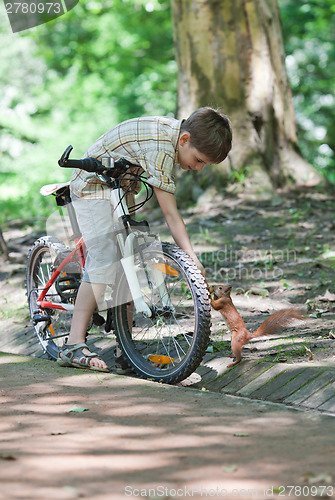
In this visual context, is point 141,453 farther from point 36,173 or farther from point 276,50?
point 36,173

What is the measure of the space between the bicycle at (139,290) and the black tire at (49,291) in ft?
0.05

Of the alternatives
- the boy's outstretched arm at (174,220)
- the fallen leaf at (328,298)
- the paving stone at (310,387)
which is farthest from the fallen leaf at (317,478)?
the fallen leaf at (328,298)

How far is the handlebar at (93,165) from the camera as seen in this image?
3.61m

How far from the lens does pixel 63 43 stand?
23.0 metres

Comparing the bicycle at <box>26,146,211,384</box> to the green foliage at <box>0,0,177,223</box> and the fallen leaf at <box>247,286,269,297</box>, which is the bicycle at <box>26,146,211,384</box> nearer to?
the fallen leaf at <box>247,286,269,297</box>

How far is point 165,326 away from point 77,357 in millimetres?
572

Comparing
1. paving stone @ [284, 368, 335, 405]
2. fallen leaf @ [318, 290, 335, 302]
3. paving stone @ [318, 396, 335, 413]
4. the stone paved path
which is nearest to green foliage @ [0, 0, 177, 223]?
fallen leaf @ [318, 290, 335, 302]

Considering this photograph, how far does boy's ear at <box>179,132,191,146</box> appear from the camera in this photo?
3.48 metres

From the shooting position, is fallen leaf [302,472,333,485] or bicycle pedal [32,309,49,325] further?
bicycle pedal [32,309,49,325]

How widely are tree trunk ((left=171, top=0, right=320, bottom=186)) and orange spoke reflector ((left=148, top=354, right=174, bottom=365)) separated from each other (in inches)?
182

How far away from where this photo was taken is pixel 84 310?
388 cm

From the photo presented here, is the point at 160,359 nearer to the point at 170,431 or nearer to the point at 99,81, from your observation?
the point at 170,431

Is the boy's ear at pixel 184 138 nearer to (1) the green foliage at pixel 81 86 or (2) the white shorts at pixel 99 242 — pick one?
(2) the white shorts at pixel 99 242

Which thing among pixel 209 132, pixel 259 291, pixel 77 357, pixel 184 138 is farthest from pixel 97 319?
pixel 259 291
